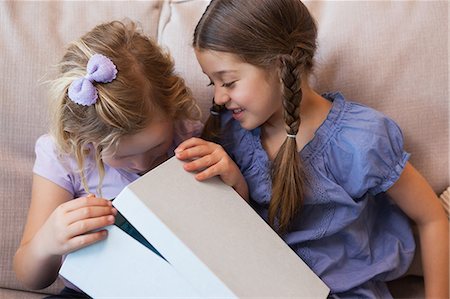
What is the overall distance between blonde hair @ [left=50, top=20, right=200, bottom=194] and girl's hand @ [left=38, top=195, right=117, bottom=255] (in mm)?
126

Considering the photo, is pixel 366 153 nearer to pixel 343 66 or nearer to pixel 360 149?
pixel 360 149

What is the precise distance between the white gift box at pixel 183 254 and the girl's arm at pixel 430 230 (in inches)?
12.1

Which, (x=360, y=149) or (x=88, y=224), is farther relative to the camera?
(x=360, y=149)

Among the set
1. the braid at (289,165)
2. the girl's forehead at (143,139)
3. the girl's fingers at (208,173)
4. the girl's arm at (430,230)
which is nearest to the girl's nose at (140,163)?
the girl's forehead at (143,139)

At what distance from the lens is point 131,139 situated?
0.96m

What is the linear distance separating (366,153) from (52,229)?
539 millimetres

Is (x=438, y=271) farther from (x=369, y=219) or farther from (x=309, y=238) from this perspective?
(x=309, y=238)

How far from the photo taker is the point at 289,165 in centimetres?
103

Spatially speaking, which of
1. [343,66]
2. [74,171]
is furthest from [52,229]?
[343,66]

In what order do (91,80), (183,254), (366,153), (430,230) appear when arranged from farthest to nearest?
(430,230) < (366,153) < (91,80) < (183,254)

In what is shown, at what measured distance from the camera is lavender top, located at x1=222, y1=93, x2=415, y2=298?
3.39ft

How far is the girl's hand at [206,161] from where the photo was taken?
92 centimetres

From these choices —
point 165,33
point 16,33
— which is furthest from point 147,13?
point 16,33

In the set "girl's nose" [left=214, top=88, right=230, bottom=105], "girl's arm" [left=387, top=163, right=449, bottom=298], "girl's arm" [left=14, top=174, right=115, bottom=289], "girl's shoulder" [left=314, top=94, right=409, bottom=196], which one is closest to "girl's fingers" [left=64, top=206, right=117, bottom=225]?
"girl's arm" [left=14, top=174, right=115, bottom=289]
